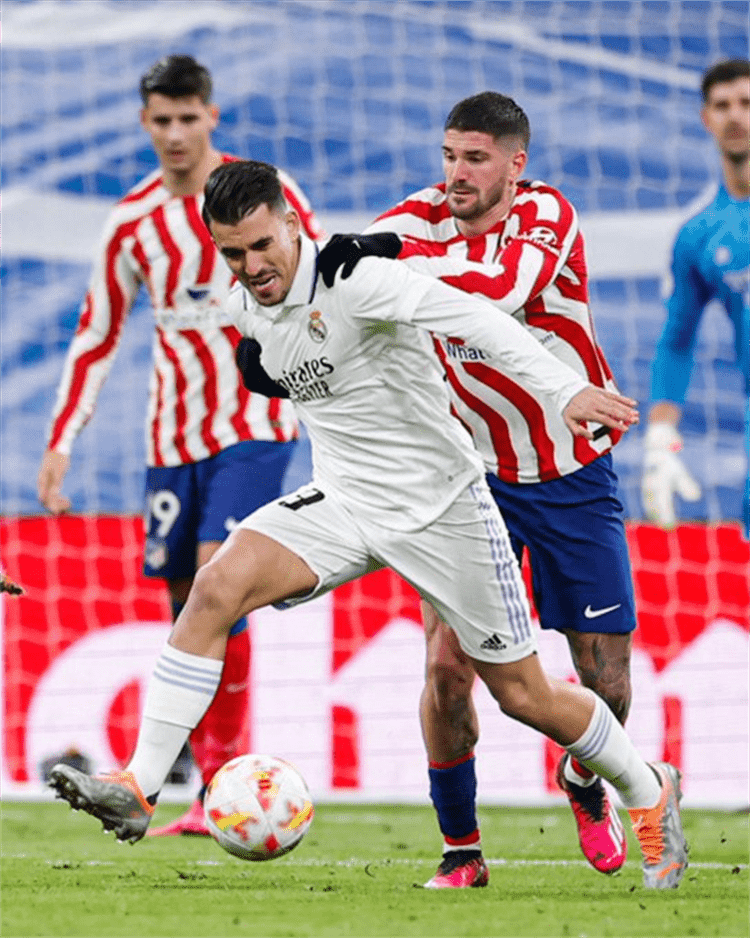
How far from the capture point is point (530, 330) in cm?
537

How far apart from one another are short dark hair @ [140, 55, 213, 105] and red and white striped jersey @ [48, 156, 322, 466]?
0.27 metres

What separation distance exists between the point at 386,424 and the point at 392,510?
0.70 feet

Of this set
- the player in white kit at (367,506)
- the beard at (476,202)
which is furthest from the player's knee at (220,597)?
the beard at (476,202)

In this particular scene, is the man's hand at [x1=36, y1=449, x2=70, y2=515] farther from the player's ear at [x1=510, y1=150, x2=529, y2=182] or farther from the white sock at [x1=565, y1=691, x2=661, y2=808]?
the white sock at [x1=565, y1=691, x2=661, y2=808]

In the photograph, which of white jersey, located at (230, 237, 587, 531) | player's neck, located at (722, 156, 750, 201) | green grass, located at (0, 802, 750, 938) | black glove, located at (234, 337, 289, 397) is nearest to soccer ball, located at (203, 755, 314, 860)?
green grass, located at (0, 802, 750, 938)

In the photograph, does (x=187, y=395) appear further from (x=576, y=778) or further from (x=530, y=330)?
(x=576, y=778)

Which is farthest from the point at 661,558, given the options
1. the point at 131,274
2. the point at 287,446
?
the point at 131,274

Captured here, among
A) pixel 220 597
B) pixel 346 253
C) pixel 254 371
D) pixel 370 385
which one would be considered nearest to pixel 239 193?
pixel 346 253

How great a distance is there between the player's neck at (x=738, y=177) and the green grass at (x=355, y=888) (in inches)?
88.0

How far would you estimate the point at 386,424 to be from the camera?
16.4ft

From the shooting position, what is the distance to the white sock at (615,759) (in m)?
4.98

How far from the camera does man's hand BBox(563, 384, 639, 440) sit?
437cm

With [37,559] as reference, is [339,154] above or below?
above

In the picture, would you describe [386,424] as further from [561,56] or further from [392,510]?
[561,56]
